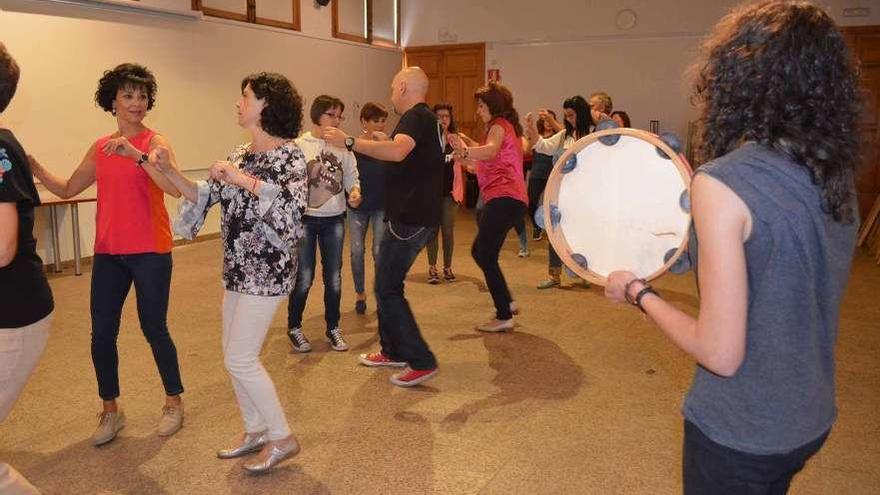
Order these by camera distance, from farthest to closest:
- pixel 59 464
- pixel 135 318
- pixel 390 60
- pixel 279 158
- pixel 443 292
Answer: pixel 390 60, pixel 443 292, pixel 135 318, pixel 59 464, pixel 279 158

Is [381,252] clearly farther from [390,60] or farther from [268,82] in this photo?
[390,60]

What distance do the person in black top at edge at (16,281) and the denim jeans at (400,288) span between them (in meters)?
1.70

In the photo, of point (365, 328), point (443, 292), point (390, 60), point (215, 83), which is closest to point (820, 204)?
point (365, 328)

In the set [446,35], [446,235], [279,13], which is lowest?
[446,235]

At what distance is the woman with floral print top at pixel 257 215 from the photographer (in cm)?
257

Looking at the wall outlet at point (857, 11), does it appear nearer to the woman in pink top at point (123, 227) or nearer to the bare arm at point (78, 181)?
the woman in pink top at point (123, 227)

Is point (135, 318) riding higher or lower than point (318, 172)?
lower

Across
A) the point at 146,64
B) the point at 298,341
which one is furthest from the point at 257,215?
the point at 146,64

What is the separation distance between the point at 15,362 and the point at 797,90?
1.99 metres

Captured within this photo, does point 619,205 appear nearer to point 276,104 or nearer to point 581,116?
point 276,104

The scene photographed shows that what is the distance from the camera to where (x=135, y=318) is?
16.4 ft

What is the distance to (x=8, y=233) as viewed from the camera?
6.03ft

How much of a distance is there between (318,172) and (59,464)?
1.56m

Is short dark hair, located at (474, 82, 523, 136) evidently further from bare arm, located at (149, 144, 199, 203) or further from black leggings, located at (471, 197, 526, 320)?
bare arm, located at (149, 144, 199, 203)
